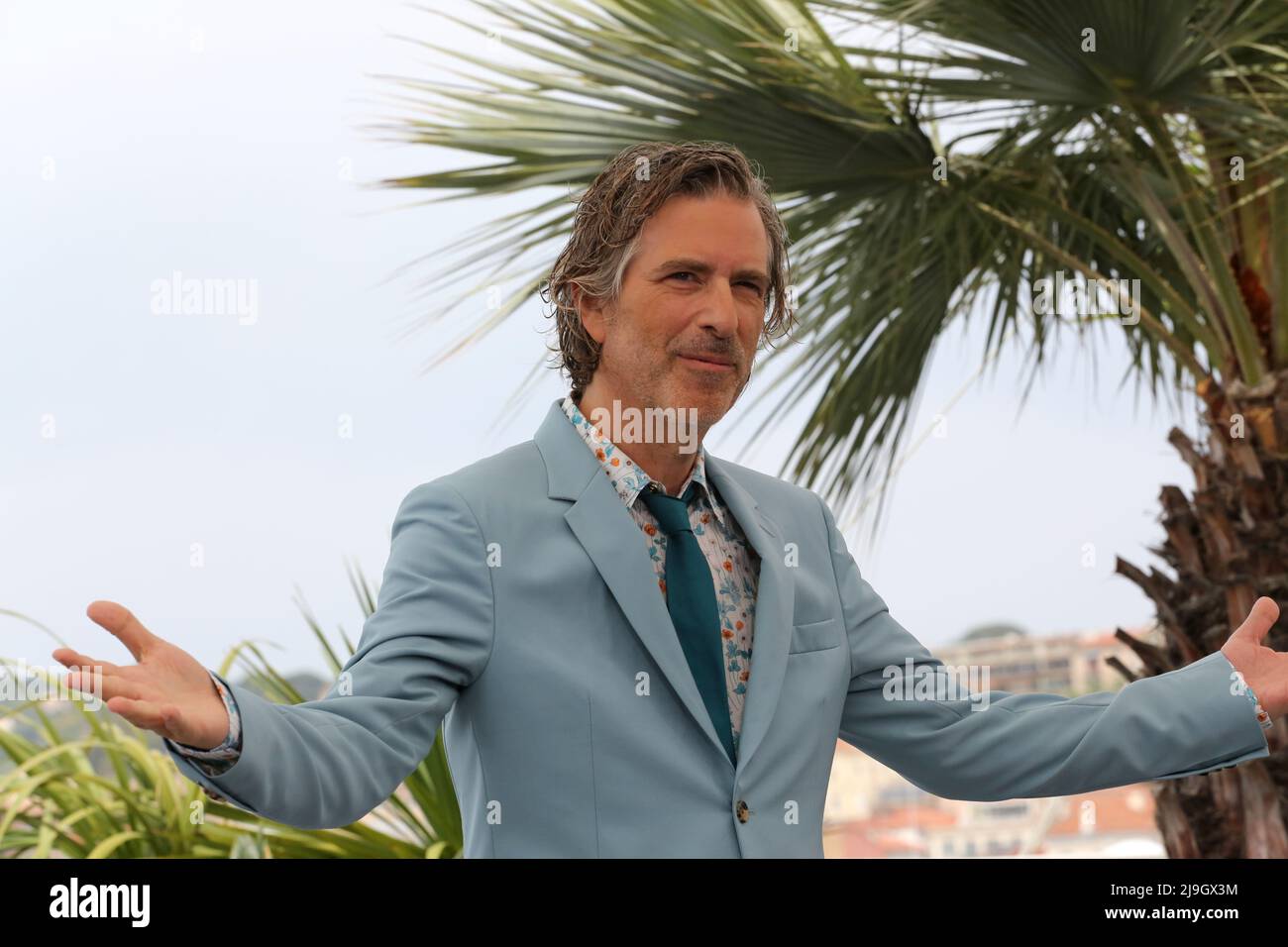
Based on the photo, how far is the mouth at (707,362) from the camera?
1391 millimetres

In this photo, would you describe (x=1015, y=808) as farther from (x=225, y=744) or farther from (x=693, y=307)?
(x=225, y=744)

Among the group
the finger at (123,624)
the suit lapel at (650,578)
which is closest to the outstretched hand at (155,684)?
the finger at (123,624)

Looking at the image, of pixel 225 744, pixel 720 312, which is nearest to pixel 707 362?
pixel 720 312

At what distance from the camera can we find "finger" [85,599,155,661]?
0.95m

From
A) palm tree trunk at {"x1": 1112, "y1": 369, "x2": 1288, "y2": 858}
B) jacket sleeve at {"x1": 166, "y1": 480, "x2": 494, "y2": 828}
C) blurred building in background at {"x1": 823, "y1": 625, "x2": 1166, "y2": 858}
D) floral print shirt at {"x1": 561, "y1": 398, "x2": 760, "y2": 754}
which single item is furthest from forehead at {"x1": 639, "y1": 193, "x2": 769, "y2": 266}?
palm tree trunk at {"x1": 1112, "y1": 369, "x2": 1288, "y2": 858}

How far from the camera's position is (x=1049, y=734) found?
142 centimetres

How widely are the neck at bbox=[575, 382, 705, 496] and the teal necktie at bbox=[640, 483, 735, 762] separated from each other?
0.04 m

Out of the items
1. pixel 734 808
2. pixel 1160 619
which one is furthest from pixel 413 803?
pixel 734 808

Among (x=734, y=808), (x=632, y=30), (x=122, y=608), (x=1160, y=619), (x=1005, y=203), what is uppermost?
(x=632, y=30)

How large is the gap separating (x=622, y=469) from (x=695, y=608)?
18cm

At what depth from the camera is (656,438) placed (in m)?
1.41

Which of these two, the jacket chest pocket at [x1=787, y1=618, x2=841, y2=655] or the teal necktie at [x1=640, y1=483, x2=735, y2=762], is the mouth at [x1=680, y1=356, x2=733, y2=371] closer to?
the teal necktie at [x1=640, y1=483, x2=735, y2=762]

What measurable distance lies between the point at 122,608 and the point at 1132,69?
2503mm
